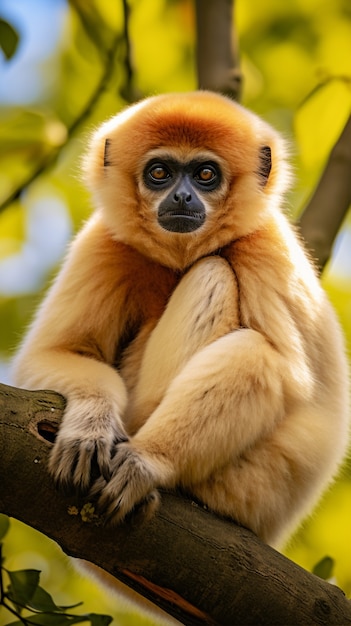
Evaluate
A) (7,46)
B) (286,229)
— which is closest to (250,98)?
(286,229)

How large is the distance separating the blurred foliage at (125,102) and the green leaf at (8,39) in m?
1.81

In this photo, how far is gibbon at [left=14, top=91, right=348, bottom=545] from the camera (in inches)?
175

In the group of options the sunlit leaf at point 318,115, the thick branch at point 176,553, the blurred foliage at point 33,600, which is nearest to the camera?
the thick branch at point 176,553

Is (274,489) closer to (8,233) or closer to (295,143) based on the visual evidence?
(295,143)

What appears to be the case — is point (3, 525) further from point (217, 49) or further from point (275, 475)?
point (217, 49)

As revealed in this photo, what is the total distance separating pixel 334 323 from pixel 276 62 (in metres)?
4.72

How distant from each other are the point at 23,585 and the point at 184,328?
62.1 inches

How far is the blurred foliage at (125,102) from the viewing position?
6.99m

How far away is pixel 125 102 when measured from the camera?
7617mm

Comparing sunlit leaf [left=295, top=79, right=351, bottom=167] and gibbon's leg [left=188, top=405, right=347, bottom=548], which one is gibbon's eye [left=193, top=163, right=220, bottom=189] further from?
gibbon's leg [left=188, top=405, right=347, bottom=548]

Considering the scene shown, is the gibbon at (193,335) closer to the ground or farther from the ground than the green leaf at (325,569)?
farther from the ground

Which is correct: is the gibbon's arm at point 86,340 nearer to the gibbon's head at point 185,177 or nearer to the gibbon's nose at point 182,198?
the gibbon's head at point 185,177

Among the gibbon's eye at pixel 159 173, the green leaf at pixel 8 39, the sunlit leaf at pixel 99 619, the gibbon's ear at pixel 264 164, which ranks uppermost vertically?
the green leaf at pixel 8 39

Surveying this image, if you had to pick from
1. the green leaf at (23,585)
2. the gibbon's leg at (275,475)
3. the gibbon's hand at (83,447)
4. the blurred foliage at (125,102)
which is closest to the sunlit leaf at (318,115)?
the blurred foliage at (125,102)
